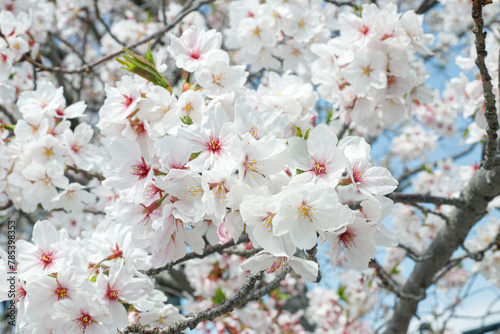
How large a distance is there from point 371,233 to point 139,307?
0.82m

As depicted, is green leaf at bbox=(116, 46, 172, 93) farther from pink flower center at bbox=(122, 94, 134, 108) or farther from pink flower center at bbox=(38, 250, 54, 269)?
pink flower center at bbox=(38, 250, 54, 269)

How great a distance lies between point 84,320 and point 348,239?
850mm

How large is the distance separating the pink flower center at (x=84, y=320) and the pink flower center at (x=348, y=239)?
32.1 inches

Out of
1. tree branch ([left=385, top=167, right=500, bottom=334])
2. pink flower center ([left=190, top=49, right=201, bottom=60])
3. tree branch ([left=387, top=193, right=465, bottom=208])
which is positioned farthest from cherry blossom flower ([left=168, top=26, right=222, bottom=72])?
tree branch ([left=385, top=167, right=500, bottom=334])

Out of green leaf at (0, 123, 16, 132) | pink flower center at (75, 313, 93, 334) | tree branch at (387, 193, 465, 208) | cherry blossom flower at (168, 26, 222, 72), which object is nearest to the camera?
pink flower center at (75, 313, 93, 334)

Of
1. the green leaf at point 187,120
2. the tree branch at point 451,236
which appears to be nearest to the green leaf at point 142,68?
the green leaf at point 187,120

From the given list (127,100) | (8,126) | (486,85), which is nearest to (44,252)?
(127,100)

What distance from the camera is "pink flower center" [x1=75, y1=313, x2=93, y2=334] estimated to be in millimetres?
1313

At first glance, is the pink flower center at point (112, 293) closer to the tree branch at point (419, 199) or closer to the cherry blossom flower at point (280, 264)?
the cherry blossom flower at point (280, 264)

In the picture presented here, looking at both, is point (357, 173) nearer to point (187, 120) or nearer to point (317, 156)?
point (317, 156)

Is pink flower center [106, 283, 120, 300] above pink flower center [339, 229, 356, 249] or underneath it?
underneath

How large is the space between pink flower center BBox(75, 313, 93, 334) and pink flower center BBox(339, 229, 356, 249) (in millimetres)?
816

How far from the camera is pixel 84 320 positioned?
51.9 inches

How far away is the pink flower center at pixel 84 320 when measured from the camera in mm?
1313
